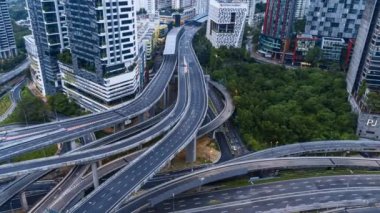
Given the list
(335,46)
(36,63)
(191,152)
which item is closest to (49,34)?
(36,63)

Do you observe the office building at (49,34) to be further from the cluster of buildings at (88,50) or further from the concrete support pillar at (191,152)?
the concrete support pillar at (191,152)

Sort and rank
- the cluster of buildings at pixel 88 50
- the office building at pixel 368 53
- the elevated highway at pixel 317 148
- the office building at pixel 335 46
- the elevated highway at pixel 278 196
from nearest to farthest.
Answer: the elevated highway at pixel 278 196 < the elevated highway at pixel 317 148 < the cluster of buildings at pixel 88 50 < the office building at pixel 368 53 < the office building at pixel 335 46

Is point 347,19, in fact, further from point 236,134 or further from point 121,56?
point 121,56

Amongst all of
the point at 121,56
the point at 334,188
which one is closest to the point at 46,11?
the point at 121,56

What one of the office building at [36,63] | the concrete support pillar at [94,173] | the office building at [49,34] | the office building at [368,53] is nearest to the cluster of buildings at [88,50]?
the office building at [49,34]

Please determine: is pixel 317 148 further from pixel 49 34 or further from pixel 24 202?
pixel 49 34

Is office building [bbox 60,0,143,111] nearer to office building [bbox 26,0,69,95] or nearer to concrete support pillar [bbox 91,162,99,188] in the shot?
office building [bbox 26,0,69,95]

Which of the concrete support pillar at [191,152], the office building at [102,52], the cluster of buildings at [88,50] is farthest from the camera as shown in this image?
the cluster of buildings at [88,50]

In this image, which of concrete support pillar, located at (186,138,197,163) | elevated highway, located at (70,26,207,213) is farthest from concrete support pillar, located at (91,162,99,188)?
concrete support pillar, located at (186,138,197,163)
